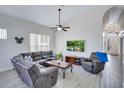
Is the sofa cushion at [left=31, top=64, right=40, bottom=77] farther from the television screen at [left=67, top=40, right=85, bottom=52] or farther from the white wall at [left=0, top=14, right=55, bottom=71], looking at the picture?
the television screen at [left=67, top=40, right=85, bottom=52]

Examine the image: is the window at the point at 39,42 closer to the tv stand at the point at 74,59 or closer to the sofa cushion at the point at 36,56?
the sofa cushion at the point at 36,56

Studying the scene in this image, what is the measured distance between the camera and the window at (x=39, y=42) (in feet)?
18.7

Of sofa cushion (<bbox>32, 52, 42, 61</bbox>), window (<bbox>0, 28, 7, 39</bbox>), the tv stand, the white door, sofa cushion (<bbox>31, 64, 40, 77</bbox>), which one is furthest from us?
the white door

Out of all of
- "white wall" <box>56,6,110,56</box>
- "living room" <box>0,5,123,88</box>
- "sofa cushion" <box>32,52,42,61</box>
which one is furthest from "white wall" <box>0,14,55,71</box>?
"white wall" <box>56,6,110,56</box>

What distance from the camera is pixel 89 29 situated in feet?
18.3

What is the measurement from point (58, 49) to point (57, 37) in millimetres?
903

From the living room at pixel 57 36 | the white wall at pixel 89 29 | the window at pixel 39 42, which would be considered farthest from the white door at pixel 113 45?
the window at pixel 39 42

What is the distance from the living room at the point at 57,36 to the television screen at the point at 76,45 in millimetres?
118

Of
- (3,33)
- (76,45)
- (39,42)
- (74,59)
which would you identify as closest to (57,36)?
(39,42)

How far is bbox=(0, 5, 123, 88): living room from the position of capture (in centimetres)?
362

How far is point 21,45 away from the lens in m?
4.97

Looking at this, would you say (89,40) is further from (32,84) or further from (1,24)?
(1,24)

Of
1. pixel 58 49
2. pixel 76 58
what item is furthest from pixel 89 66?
pixel 58 49

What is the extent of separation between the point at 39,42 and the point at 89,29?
332 cm
